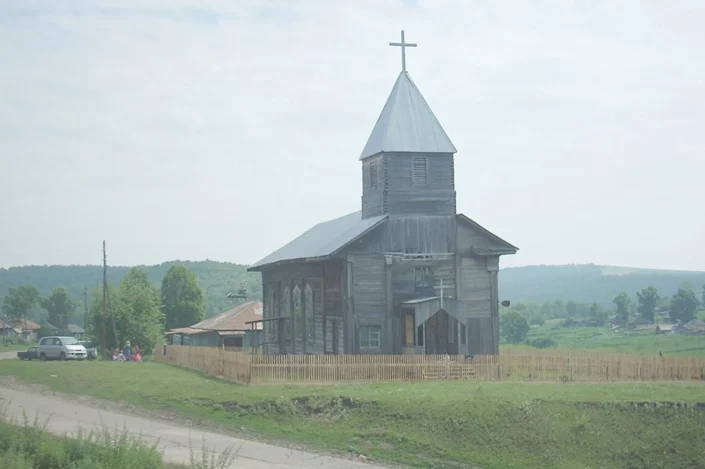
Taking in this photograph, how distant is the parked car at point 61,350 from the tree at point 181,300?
50482 millimetres

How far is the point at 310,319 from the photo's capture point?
4991cm

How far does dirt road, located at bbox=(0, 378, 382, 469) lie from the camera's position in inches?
1036

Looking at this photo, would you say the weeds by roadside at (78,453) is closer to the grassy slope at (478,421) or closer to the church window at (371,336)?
the grassy slope at (478,421)

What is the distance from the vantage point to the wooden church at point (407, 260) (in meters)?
44.1

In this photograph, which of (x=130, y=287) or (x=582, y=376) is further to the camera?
(x=130, y=287)

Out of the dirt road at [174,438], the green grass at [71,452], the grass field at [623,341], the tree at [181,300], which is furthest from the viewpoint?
the tree at [181,300]

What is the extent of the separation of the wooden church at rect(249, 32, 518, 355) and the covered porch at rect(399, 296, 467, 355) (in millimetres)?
46

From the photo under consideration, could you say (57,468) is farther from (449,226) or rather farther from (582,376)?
(449,226)

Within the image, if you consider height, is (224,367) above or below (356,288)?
below

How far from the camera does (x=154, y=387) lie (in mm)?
38594

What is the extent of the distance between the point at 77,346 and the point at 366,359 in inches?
960

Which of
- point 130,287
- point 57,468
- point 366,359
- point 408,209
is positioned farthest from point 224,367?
point 130,287

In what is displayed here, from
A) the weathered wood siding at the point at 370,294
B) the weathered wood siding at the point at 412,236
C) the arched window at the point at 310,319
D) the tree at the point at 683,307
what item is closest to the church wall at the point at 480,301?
the weathered wood siding at the point at 412,236

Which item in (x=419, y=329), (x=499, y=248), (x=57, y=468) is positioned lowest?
(x=57, y=468)
